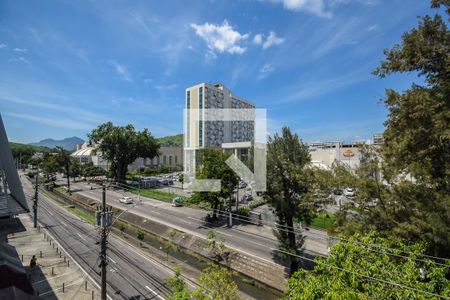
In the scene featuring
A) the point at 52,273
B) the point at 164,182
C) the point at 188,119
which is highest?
the point at 188,119

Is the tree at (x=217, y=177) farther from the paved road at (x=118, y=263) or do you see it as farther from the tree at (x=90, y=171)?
the tree at (x=90, y=171)

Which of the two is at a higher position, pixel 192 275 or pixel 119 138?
pixel 119 138

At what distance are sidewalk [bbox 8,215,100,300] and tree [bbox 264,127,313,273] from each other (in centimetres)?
1047

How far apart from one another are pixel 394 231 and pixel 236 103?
7143 centimetres

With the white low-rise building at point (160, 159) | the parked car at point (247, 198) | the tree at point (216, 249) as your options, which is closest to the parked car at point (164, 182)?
the parked car at point (247, 198)

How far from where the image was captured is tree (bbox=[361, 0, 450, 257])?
734 centimetres

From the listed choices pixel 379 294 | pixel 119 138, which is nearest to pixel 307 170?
pixel 379 294

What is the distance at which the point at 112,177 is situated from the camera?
5203 centimetres

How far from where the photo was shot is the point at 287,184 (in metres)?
14.4

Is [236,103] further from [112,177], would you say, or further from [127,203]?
[127,203]

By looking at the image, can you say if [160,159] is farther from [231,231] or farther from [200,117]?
[231,231]

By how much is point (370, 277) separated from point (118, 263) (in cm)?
1613

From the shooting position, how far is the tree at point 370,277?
240 inches

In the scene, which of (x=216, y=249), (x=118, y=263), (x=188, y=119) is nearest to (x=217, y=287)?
(x=216, y=249)
